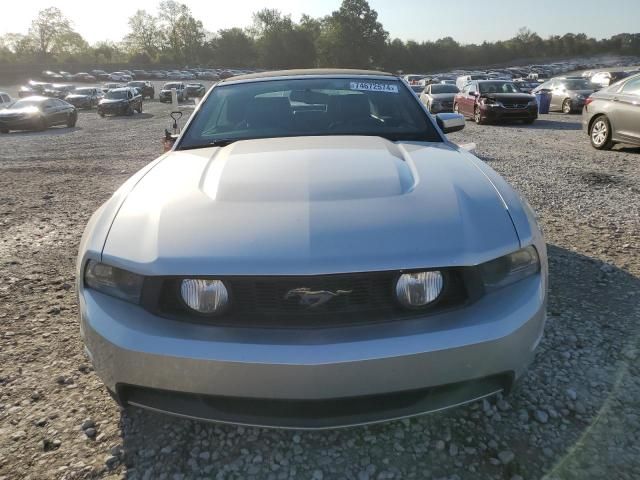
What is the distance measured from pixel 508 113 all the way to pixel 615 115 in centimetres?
629

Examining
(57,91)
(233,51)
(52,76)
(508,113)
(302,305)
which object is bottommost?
(302,305)

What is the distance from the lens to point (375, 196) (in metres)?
1.91

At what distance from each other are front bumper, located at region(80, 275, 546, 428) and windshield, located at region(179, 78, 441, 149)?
148cm

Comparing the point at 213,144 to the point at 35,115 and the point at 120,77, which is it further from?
the point at 120,77

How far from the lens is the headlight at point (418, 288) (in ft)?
5.38

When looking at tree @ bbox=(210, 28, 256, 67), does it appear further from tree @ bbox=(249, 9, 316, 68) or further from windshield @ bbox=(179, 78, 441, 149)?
windshield @ bbox=(179, 78, 441, 149)

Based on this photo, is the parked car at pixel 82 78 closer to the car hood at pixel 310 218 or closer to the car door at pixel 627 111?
the car door at pixel 627 111

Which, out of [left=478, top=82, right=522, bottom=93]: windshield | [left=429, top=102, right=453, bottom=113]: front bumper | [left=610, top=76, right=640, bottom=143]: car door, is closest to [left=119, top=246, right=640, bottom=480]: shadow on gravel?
[left=610, top=76, right=640, bottom=143]: car door

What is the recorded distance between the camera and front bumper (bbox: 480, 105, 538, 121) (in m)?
14.9

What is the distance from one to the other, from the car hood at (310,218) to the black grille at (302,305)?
0.07m

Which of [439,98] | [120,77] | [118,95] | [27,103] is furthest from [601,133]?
[120,77]

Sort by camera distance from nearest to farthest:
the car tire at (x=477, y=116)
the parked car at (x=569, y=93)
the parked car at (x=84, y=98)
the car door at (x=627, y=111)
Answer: the car door at (x=627, y=111) → the car tire at (x=477, y=116) → the parked car at (x=569, y=93) → the parked car at (x=84, y=98)

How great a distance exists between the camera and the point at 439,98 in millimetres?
19531

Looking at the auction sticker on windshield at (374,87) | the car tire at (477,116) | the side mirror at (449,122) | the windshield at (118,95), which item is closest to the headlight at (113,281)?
the auction sticker on windshield at (374,87)
